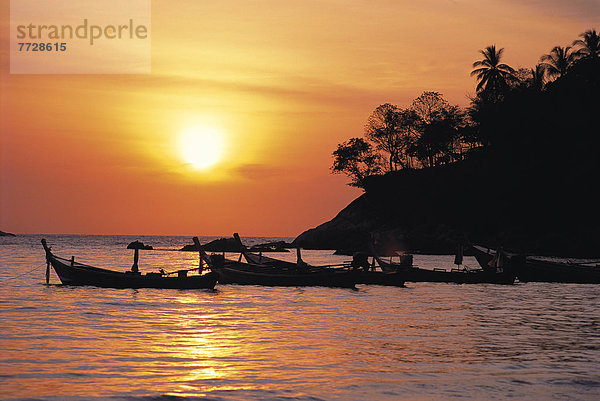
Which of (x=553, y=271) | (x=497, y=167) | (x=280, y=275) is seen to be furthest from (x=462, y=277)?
(x=497, y=167)

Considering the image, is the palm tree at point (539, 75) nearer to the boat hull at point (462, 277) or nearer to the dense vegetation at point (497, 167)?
the dense vegetation at point (497, 167)

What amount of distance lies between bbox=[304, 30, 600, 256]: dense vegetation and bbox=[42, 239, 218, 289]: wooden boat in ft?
112

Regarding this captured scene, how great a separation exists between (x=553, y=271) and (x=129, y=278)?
30487 millimetres

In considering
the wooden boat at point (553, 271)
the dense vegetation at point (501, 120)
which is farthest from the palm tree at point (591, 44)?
the wooden boat at point (553, 271)

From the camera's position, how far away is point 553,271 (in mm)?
50000

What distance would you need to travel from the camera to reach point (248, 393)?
1416 centimetres

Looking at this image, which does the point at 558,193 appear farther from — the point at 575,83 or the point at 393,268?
the point at 393,268

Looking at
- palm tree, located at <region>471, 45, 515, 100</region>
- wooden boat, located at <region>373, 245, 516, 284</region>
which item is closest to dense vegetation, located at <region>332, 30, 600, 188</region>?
A: palm tree, located at <region>471, 45, 515, 100</region>

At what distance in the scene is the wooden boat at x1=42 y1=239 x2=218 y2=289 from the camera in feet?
128

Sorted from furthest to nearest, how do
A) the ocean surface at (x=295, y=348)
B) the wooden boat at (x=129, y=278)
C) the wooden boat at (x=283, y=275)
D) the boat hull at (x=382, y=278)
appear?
the boat hull at (x=382, y=278) → the wooden boat at (x=283, y=275) → the wooden boat at (x=129, y=278) → the ocean surface at (x=295, y=348)

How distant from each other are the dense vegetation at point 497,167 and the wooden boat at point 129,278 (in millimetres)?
34218

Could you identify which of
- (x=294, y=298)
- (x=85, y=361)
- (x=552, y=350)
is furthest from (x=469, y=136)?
(x=85, y=361)

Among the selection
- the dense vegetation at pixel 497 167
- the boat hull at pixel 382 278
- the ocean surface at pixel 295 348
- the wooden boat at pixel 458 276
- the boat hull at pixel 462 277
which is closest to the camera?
the ocean surface at pixel 295 348

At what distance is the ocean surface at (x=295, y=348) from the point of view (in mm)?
14641
